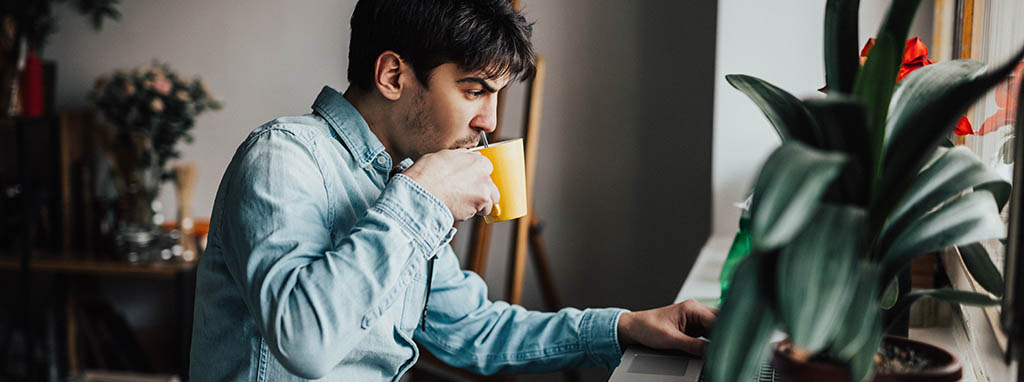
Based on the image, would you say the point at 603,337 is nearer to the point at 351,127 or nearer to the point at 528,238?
the point at 351,127

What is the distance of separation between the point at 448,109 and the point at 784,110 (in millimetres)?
500

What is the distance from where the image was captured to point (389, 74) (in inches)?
40.4

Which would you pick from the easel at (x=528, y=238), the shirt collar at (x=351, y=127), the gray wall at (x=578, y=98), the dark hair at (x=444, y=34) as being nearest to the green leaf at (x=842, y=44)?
the dark hair at (x=444, y=34)

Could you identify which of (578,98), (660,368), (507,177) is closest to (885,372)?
(660,368)

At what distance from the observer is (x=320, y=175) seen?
3.05ft

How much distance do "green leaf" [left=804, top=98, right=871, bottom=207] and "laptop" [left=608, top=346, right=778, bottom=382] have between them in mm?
349

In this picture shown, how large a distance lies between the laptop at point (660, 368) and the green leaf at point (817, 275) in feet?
1.28

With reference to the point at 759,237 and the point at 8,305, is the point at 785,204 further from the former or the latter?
the point at 8,305

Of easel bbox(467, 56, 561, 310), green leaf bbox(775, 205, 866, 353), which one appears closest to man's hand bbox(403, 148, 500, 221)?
green leaf bbox(775, 205, 866, 353)

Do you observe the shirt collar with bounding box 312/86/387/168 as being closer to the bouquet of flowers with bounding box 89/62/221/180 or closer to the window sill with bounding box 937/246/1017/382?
the window sill with bounding box 937/246/1017/382

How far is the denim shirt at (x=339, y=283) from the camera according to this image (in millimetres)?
808

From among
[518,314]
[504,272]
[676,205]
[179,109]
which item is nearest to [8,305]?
[179,109]

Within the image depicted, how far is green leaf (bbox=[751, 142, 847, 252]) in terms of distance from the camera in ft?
1.44

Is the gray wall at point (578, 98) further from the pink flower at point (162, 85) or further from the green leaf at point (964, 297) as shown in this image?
the green leaf at point (964, 297)
